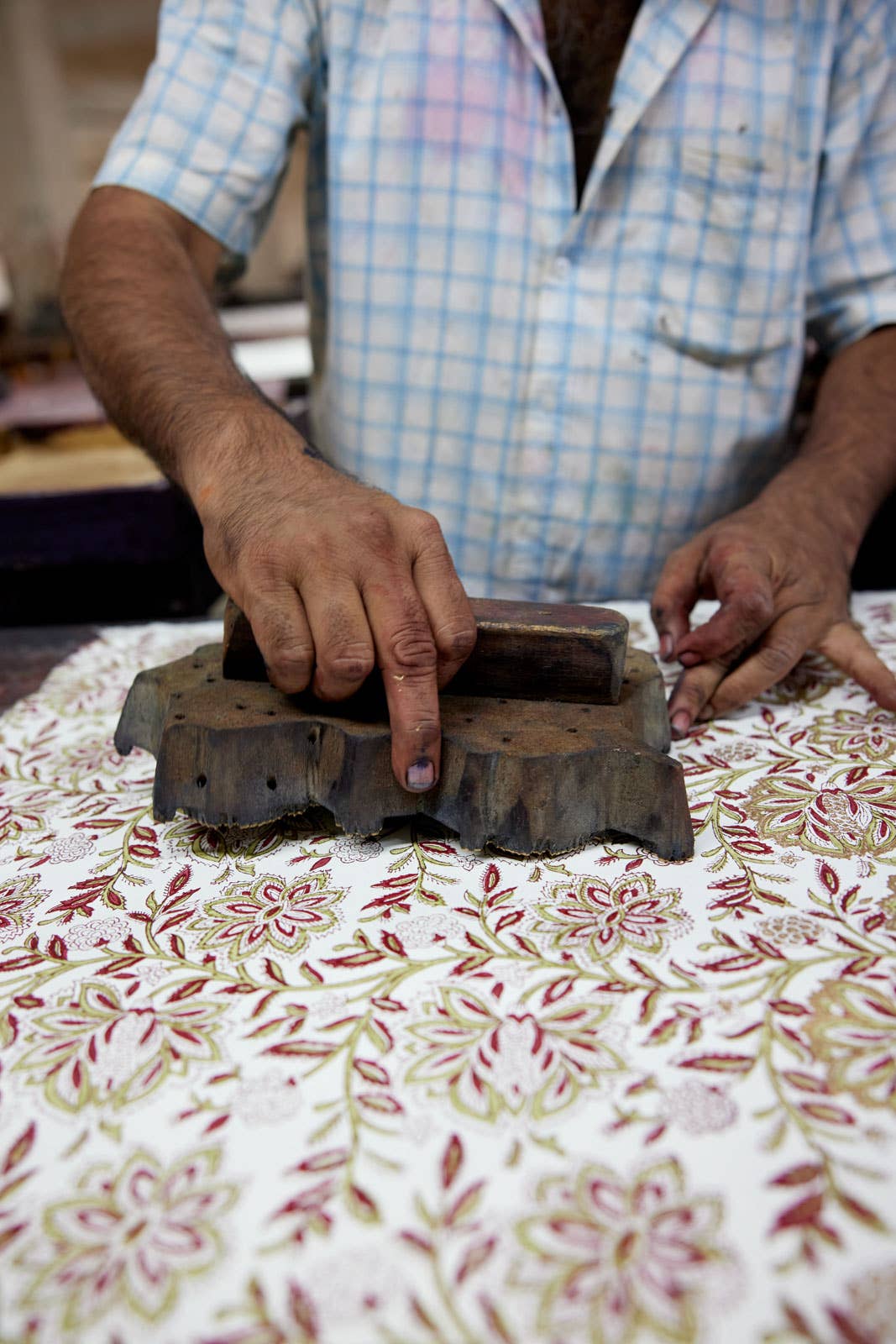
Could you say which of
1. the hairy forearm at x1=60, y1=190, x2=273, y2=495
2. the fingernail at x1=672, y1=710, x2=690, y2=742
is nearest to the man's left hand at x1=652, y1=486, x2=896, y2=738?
the fingernail at x1=672, y1=710, x2=690, y2=742

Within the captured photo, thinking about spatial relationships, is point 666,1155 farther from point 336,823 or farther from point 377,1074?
point 336,823

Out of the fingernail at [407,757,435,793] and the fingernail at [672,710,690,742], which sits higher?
the fingernail at [407,757,435,793]

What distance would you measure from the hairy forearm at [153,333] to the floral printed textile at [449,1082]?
1.56ft

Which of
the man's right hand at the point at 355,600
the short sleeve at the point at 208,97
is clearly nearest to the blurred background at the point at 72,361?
the short sleeve at the point at 208,97

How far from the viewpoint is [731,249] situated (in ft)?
5.00

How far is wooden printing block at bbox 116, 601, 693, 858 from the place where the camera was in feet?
2.67

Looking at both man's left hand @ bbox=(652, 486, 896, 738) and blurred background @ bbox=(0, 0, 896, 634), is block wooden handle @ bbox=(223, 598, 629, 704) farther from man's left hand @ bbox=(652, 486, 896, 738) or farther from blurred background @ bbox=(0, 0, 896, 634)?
blurred background @ bbox=(0, 0, 896, 634)

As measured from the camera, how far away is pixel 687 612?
1.23m

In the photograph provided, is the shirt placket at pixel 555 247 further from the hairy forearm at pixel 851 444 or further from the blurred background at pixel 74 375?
the blurred background at pixel 74 375

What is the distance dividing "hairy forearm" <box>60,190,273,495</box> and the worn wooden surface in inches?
13.5

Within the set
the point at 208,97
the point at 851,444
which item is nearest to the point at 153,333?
the point at 208,97

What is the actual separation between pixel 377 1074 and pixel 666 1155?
184 mm

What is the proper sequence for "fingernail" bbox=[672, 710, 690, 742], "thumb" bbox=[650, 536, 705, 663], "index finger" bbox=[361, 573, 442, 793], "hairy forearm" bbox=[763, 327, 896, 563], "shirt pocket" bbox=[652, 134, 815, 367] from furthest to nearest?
"shirt pocket" bbox=[652, 134, 815, 367] < "hairy forearm" bbox=[763, 327, 896, 563] < "thumb" bbox=[650, 536, 705, 663] < "fingernail" bbox=[672, 710, 690, 742] < "index finger" bbox=[361, 573, 442, 793]

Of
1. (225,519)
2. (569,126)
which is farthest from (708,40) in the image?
(225,519)
